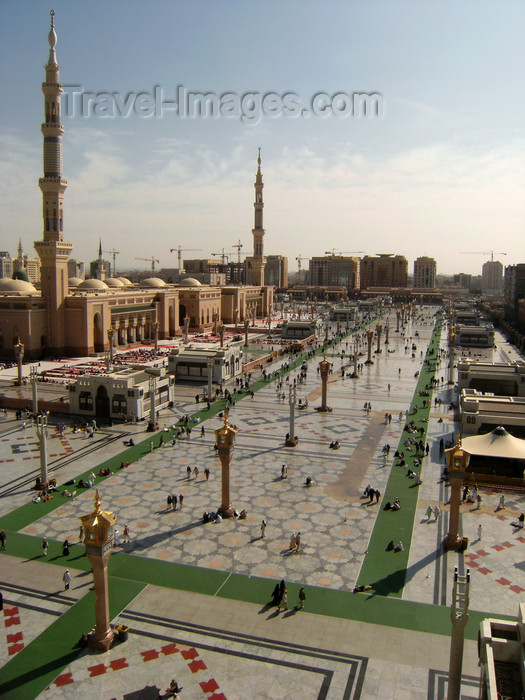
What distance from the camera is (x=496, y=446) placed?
2798 cm

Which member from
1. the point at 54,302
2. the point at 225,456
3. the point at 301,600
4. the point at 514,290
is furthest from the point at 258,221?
the point at 301,600

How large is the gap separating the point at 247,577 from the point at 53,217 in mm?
47419

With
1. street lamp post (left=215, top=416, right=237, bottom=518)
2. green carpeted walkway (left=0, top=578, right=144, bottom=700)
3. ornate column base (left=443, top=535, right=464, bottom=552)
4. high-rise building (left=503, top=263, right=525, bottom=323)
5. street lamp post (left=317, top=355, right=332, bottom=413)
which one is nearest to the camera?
green carpeted walkway (left=0, top=578, right=144, bottom=700)

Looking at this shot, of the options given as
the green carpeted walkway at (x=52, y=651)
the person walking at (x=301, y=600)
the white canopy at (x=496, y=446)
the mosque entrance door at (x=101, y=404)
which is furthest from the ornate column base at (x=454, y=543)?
the mosque entrance door at (x=101, y=404)

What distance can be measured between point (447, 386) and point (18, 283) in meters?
45.7

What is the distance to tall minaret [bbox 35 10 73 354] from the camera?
183 ft

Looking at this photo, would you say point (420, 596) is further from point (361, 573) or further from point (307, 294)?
point (307, 294)

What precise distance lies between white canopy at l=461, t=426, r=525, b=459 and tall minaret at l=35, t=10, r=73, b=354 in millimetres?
42773

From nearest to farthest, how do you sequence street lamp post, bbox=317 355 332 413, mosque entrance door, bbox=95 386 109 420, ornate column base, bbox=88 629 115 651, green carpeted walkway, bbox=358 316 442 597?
1. ornate column base, bbox=88 629 115 651
2. green carpeted walkway, bbox=358 316 442 597
3. mosque entrance door, bbox=95 386 109 420
4. street lamp post, bbox=317 355 332 413

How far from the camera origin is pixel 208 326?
282 feet

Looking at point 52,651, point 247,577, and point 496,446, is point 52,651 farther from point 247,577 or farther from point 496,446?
point 496,446

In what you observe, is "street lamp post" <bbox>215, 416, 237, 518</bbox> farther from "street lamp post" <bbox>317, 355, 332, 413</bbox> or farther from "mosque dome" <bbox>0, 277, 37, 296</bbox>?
"mosque dome" <bbox>0, 277, 37, 296</bbox>

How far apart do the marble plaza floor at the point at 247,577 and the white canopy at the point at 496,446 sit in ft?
6.89

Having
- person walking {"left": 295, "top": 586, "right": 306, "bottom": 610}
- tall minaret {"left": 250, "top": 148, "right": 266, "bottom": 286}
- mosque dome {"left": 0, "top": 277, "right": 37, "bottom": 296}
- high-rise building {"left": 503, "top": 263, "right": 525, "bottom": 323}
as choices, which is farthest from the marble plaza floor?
high-rise building {"left": 503, "top": 263, "right": 525, "bottom": 323}
